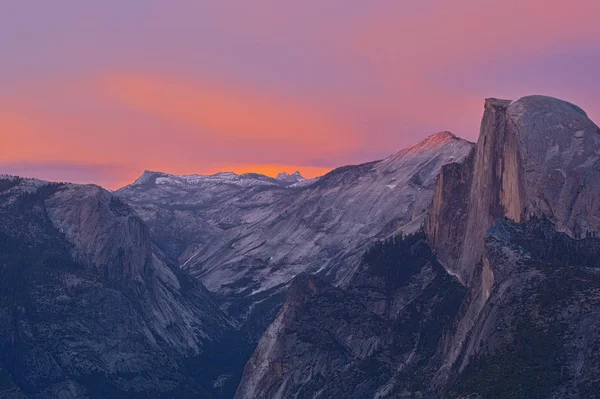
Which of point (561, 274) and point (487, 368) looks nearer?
point (487, 368)

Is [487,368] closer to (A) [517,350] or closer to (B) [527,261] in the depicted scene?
(A) [517,350]

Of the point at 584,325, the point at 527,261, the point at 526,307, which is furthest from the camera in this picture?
the point at 527,261

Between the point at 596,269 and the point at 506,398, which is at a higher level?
the point at 596,269

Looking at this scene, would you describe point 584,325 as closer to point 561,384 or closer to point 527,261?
point 561,384

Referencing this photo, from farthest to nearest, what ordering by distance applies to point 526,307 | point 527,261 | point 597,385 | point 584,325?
point 527,261 → point 526,307 → point 584,325 → point 597,385

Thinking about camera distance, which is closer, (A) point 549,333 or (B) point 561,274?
(A) point 549,333

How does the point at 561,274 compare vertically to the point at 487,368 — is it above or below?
above

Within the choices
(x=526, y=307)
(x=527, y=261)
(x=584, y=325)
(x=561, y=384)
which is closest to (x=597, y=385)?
(x=561, y=384)

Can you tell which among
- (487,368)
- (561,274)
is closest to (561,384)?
(487,368)

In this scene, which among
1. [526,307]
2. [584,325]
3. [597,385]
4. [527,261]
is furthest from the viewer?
[527,261]
